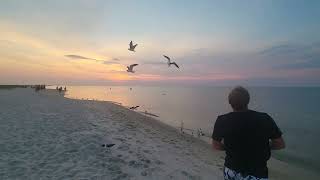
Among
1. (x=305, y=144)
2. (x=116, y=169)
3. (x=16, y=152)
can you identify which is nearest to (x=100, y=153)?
(x=116, y=169)

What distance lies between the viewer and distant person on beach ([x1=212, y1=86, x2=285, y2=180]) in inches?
177

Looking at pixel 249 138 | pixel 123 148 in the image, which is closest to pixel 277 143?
pixel 249 138

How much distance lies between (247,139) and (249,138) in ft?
0.10

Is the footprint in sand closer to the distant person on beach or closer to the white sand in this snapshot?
the white sand

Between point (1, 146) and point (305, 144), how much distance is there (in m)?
26.2

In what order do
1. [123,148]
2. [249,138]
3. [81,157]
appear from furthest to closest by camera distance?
[123,148], [81,157], [249,138]

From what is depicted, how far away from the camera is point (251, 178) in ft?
15.0

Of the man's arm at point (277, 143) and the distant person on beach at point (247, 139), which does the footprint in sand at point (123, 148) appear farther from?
the man's arm at point (277, 143)

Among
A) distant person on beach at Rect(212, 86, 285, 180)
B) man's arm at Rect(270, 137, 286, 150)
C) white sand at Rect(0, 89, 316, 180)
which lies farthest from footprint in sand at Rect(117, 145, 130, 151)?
man's arm at Rect(270, 137, 286, 150)

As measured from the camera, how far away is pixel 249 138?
178 inches

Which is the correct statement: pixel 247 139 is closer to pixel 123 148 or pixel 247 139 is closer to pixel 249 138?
pixel 249 138

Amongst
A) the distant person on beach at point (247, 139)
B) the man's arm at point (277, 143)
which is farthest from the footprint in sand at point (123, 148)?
the man's arm at point (277, 143)

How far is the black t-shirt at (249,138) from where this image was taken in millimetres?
4496

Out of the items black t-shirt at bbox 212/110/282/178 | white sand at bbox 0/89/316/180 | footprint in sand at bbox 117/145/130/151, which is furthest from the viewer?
footprint in sand at bbox 117/145/130/151
